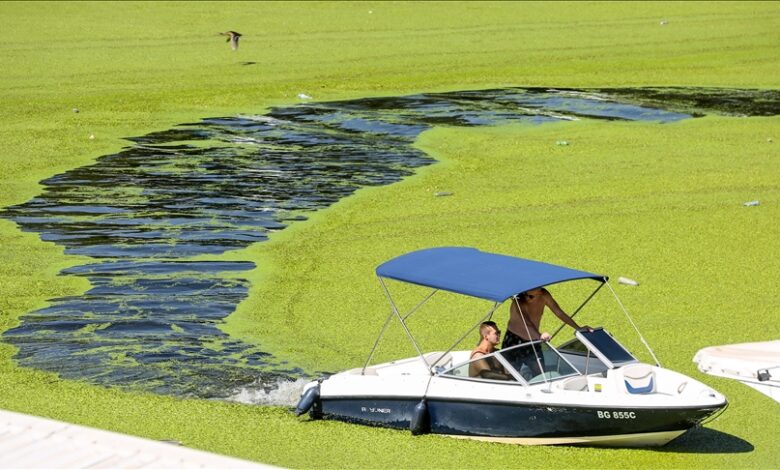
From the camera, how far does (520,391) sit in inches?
394

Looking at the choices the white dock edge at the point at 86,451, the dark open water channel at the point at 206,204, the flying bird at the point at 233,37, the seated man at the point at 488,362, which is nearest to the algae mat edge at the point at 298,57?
the flying bird at the point at 233,37

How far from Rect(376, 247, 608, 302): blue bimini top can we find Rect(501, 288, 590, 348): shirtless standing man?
0.52 feet

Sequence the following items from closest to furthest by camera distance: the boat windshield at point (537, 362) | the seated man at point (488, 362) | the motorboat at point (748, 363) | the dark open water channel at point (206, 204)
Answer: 1. the boat windshield at point (537, 362)
2. the seated man at point (488, 362)
3. the motorboat at point (748, 363)
4. the dark open water channel at point (206, 204)

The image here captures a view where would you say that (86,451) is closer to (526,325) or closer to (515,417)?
(515,417)

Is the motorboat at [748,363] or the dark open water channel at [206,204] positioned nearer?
the motorboat at [748,363]

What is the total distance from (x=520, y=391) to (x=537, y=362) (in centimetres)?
37

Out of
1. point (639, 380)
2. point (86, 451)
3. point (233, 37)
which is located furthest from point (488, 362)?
point (233, 37)

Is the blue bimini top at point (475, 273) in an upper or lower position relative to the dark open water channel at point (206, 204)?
upper

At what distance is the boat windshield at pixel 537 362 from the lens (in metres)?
10.2

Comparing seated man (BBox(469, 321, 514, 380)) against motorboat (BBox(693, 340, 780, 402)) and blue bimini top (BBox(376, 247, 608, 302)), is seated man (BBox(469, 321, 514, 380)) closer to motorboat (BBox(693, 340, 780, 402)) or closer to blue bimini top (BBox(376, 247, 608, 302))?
blue bimini top (BBox(376, 247, 608, 302))

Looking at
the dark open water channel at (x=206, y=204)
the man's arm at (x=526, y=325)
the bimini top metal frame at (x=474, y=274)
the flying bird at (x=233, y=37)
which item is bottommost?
the dark open water channel at (x=206, y=204)

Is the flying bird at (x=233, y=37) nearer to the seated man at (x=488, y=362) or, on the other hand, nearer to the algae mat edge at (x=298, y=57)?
the algae mat edge at (x=298, y=57)

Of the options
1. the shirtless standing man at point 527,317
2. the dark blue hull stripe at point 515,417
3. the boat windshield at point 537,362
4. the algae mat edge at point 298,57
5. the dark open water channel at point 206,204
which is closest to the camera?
the dark blue hull stripe at point 515,417

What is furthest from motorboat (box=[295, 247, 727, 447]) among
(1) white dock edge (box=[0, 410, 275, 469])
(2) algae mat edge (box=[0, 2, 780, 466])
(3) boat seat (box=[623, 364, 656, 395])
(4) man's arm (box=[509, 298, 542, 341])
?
(2) algae mat edge (box=[0, 2, 780, 466])
